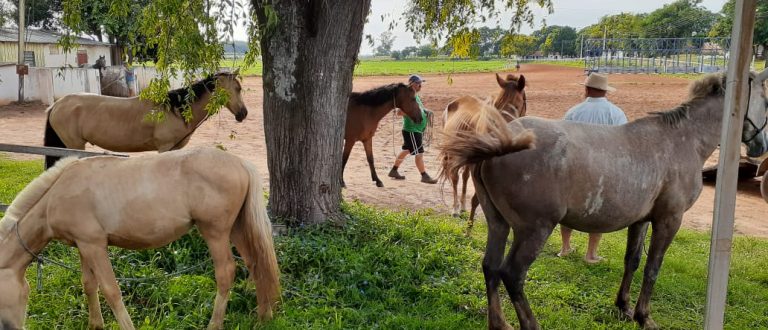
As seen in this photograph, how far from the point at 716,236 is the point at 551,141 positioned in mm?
1320

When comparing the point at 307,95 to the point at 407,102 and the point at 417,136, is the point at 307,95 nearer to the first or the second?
the point at 407,102

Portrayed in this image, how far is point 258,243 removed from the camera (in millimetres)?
3881

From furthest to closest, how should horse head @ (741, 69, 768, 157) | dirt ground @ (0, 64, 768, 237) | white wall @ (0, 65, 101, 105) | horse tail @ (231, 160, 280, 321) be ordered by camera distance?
white wall @ (0, 65, 101, 105) < dirt ground @ (0, 64, 768, 237) < horse head @ (741, 69, 768, 157) < horse tail @ (231, 160, 280, 321)

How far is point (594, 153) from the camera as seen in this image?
384 cm

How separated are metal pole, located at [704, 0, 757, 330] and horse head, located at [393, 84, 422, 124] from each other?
681cm

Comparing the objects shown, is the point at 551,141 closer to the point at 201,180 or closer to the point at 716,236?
the point at 716,236

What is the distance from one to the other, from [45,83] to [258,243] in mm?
19537

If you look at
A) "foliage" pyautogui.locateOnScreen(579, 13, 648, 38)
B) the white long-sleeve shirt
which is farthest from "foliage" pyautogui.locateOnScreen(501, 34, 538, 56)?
"foliage" pyautogui.locateOnScreen(579, 13, 648, 38)

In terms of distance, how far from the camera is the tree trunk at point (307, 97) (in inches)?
212

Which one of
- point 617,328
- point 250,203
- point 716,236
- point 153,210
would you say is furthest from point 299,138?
point 716,236

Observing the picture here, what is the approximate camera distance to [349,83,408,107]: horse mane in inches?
364

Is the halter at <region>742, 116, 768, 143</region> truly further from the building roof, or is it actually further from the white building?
the building roof

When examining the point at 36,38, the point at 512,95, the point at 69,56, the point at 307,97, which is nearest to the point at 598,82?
the point at 512,95

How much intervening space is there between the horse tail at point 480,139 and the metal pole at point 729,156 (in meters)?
1.19
